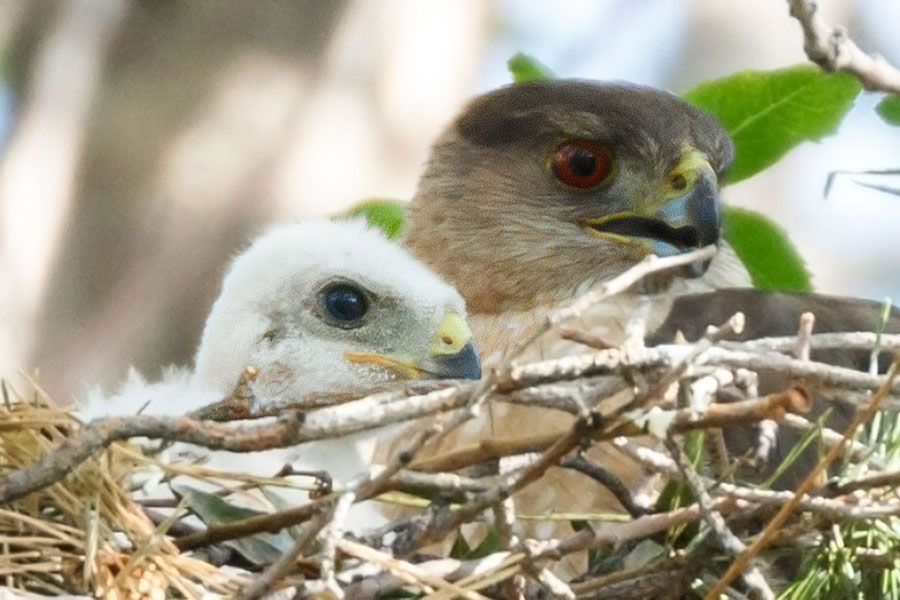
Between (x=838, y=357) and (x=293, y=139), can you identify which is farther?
(x=293, y=139)

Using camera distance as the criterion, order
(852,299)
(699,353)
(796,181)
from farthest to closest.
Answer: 1. (796,181)
2. (852,299)
3. (699,353)

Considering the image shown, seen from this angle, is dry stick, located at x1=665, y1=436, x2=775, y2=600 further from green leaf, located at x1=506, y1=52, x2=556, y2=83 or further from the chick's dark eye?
green leaf, located at x1=506, y1=52, x2=556, y2=83

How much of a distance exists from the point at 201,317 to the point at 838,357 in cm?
166

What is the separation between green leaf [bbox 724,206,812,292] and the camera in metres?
2.64

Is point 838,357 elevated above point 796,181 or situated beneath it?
situated beneath

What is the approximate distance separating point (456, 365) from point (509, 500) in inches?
27.4

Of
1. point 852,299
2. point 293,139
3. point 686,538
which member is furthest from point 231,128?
point 686,538

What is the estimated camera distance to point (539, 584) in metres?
1.56

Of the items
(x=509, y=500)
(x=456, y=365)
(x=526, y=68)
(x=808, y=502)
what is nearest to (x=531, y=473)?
(x=509, y=500)

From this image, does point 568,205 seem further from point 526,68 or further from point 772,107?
point 772,107

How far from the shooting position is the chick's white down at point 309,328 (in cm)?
218

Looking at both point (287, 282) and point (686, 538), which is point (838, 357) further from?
point (287, 282)

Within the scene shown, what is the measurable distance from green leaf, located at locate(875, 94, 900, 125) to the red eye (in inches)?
30.8

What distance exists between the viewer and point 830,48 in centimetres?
133
